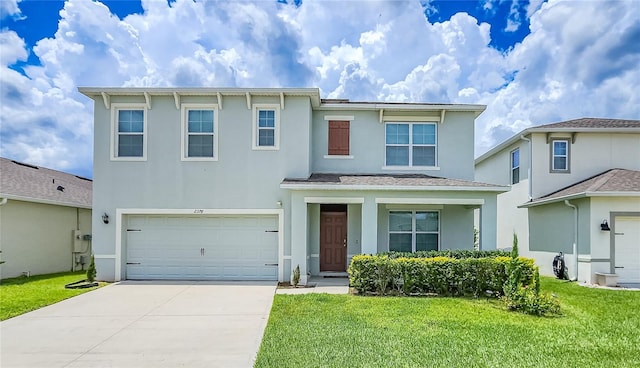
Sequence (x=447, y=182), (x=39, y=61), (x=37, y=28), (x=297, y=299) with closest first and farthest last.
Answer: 1. (x=297, y=299)
2. (x=447, y=182)
3. (x=37, y=28)
4. (x=39, y=61)

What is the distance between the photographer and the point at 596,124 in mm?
14820

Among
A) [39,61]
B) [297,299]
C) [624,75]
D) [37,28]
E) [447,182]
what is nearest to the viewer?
[297,299]

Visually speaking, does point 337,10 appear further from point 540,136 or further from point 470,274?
point 470,274

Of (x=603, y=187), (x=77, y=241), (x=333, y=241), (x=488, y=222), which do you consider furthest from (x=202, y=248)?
(x=603, y=187)

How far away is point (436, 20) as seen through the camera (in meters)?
14.4

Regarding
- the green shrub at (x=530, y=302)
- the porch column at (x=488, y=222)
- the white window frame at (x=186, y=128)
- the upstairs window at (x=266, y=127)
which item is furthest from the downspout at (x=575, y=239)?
the white window frame at (x=186, y=128)

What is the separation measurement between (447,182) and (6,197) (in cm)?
1408

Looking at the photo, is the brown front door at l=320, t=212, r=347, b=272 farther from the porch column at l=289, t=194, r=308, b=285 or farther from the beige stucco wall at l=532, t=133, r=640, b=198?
the beige stucco wall at l=532, t=133, r=640, b=198

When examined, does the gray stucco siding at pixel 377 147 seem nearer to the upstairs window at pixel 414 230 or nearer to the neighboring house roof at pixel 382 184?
the neighboring house roof at pixel 382 184

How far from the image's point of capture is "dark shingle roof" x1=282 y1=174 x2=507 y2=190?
11.4m

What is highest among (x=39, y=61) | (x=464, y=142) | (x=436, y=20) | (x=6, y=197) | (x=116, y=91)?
(x=436, y=20)

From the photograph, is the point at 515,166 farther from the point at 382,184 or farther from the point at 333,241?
the point at 333,241

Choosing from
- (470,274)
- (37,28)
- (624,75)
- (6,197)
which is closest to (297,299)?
(470,274)

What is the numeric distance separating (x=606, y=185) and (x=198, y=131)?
13415mm
